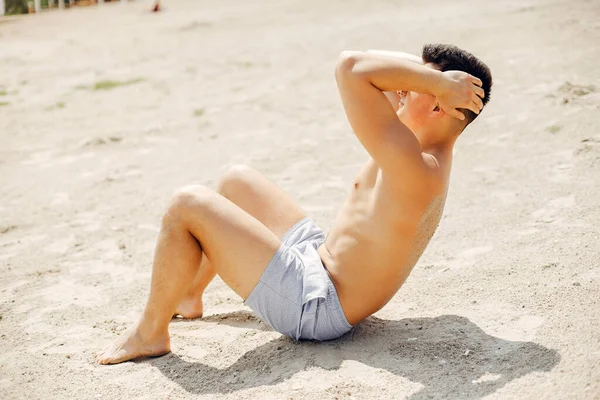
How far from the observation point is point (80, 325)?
11.2 feet

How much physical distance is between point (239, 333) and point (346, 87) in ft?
3.89

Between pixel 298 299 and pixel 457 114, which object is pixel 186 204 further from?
pixel 457 114

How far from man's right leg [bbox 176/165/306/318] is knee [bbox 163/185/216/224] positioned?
45 cm

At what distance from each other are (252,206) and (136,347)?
804 mm

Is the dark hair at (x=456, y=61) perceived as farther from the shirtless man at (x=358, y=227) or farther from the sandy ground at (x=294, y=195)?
the sandy ground at (x=294, y=195)

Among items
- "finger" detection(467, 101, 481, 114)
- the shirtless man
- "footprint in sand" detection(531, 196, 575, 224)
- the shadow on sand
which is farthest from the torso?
"footprint in sand" detection(531, 196, 575, 224)

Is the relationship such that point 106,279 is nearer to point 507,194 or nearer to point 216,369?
point 216,369

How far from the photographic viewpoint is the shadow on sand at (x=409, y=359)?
8.44 feet

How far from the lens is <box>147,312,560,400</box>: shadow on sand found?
2.57 meters

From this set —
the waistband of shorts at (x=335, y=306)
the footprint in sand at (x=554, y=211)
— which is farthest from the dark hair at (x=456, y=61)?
the footprint in sand at (x=554, y=211)

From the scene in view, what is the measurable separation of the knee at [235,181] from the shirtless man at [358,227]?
1.52ft

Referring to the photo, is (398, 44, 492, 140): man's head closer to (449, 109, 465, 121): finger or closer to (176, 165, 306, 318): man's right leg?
(449, 109, 465, 121): finger

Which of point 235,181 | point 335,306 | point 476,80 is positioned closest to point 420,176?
point 476,80

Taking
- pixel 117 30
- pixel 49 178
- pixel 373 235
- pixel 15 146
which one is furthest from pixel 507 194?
pixel 117 30
